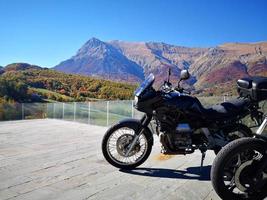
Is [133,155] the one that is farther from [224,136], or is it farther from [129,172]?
[224,136]

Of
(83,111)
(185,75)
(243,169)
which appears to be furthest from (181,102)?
(83,111)

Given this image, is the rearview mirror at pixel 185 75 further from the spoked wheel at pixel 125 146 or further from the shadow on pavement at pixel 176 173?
the shadow on pavement at pixel 176 173

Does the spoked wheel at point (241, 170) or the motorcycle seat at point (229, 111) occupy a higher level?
the motorcycle seat at point (229, 111)

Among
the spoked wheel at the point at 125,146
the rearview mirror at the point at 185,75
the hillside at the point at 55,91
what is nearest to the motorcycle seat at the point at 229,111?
the rearview mirror at the point at 185,75

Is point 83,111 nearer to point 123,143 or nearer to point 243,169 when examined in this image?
point 123,143

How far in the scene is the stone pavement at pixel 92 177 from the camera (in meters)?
3.70

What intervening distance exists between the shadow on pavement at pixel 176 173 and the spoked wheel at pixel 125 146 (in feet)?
0.46

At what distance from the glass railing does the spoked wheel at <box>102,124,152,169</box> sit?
3.33 meters

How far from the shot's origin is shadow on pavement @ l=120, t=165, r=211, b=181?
4507 millimetres

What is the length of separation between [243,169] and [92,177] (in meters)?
1.96

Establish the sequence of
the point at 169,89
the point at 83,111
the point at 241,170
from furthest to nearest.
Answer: the point at 83,111 < the point at 169,89 < the point at 241,170

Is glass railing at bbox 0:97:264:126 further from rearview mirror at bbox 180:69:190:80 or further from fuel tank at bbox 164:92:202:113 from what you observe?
rearview mirror at bbox 180:69:190:80

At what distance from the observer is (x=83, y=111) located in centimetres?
1393

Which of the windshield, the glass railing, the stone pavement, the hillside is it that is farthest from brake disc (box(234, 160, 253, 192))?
the hillside
